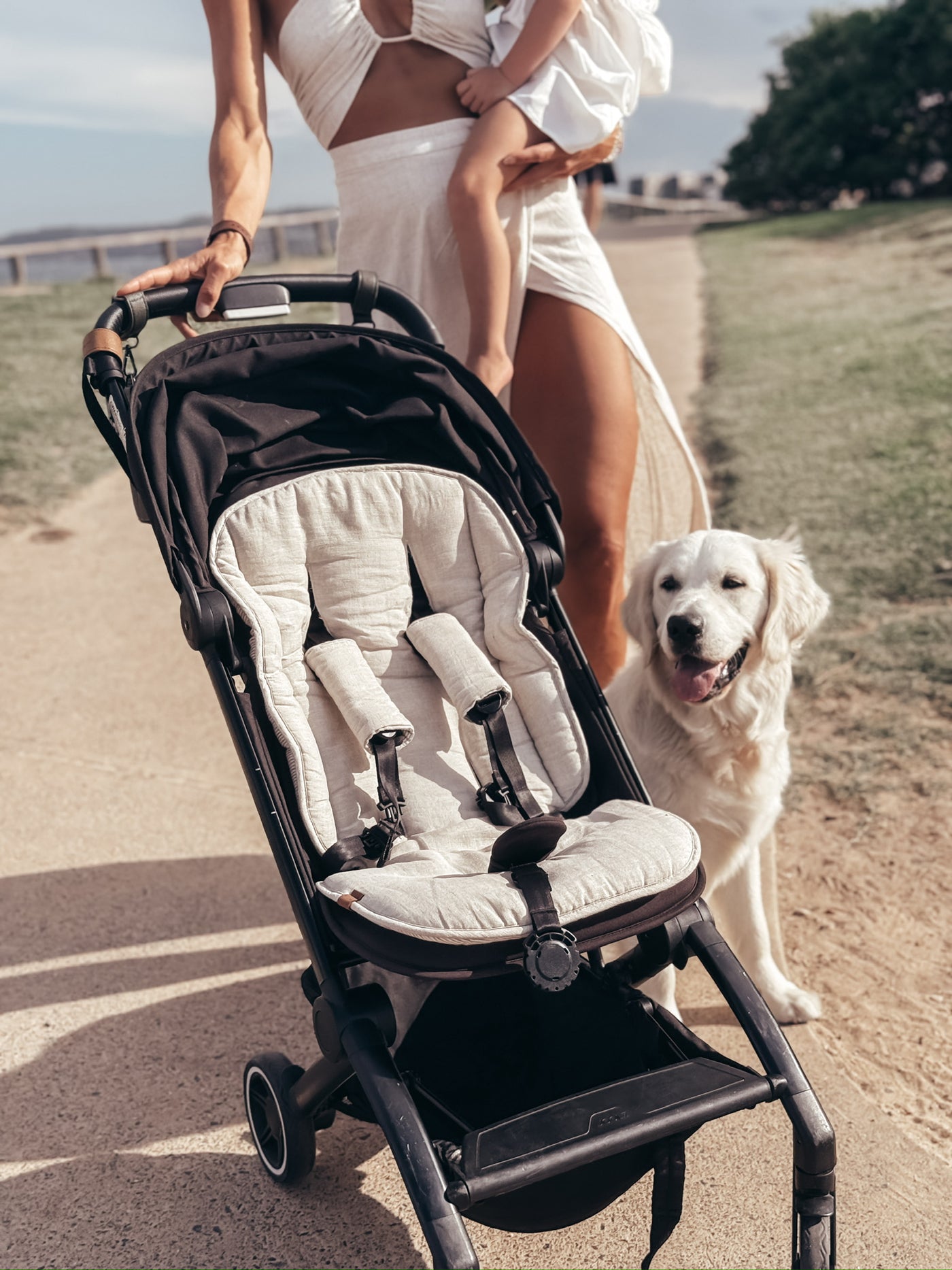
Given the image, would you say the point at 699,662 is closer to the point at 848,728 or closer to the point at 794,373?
the point at 848,728

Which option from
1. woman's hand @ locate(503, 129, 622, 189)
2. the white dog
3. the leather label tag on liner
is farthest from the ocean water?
the leather label tag on liner

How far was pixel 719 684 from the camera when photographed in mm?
2764

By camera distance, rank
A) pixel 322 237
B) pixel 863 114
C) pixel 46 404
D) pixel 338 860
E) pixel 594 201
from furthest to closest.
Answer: pixel 863 114 → pixel 322 237 → pixel 594 201 → pixel 46 404 → pixel 338 860

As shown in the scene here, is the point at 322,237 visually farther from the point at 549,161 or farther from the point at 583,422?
the point at 583,422

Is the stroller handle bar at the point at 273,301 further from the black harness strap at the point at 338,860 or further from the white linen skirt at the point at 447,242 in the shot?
the black harness strap at the point at 338,860

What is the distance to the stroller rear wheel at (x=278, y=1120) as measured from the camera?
2.34m

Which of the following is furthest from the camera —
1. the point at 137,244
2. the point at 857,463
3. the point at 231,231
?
the point at 137,244

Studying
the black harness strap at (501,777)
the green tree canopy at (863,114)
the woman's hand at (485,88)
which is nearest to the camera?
the black harness strap at (501,777)

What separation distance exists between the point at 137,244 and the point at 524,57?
73.0ft

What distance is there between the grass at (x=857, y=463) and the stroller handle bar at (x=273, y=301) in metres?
2.33

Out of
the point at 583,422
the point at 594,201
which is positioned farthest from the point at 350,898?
the point at 594,201

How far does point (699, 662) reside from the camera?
108 inches

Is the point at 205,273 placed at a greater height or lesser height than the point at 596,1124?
greater

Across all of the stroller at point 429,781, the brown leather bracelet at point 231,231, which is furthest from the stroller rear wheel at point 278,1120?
the brown leather bracelet at point 231,231
